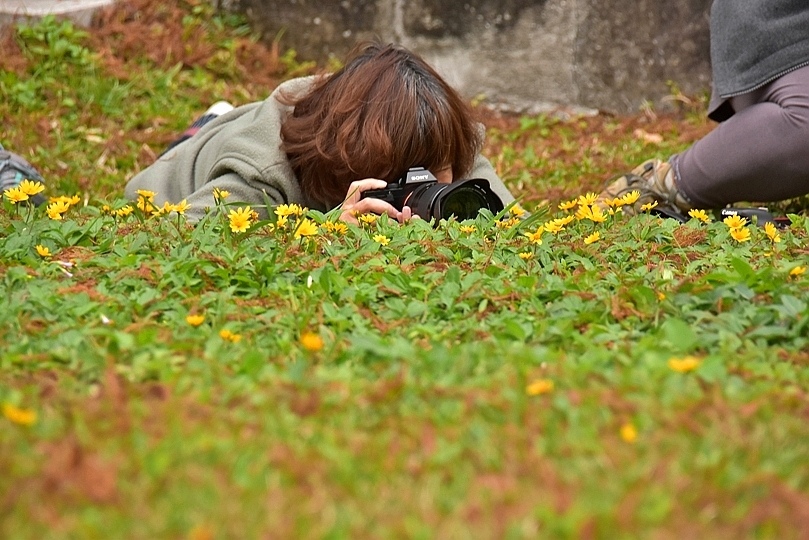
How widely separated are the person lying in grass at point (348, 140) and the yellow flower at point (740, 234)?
981mm

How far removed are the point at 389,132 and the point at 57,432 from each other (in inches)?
78.5

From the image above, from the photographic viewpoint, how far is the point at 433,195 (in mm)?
2990

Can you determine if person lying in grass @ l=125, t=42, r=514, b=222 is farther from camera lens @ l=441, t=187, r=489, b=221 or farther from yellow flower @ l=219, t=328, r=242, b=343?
yellow flower @ l=219, t=328, r=242, b=343

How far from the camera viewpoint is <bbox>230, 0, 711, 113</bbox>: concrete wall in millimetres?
5941

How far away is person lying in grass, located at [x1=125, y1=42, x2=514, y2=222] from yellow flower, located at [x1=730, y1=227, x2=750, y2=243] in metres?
0.98

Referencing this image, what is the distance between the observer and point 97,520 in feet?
4.40

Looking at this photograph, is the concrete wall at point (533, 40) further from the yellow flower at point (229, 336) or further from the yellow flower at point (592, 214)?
the yellow flower at point (229, 336)

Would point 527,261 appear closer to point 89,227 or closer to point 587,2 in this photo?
point 89,227

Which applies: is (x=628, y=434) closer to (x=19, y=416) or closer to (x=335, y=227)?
(x=19, y=416)

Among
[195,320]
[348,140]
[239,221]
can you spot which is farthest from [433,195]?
[195,320]

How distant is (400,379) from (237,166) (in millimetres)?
1936

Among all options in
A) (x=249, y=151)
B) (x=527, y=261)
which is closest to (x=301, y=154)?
(x=249, y=151)

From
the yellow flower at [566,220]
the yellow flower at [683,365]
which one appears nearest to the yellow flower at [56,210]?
the yellow flower at [566,220]

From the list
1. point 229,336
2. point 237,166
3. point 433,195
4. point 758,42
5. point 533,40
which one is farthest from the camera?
point 533,40
